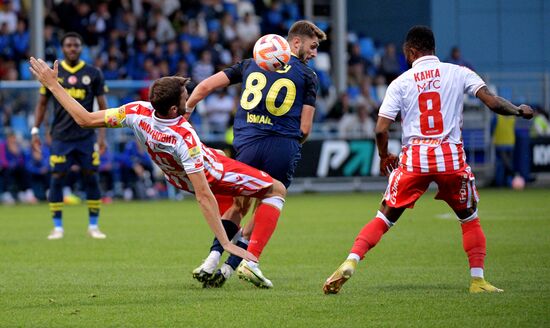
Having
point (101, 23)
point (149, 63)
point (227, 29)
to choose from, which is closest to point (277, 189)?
point (149, 63)

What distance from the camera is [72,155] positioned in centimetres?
1458

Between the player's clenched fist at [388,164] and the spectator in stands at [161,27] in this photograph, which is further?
the spectator in stands at [161,27]

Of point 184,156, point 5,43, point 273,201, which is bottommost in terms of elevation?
point 273,201

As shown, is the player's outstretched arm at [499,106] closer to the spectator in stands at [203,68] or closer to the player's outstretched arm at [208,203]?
the player's outstretched arm at [208,203]

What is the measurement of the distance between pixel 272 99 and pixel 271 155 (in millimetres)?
492

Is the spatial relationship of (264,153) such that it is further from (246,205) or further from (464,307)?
(464,307)

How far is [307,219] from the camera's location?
18016 mm

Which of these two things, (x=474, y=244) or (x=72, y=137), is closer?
(x=474, y=244)

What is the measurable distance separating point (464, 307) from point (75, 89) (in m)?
8.13

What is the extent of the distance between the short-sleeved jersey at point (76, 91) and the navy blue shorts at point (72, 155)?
81 millimetres

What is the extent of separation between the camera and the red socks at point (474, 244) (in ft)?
28.7

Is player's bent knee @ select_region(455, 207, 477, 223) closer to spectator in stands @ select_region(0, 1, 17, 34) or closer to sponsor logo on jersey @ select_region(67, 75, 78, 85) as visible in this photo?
sponsor logo on jersey @ select_region(67, 75, 78, 85)

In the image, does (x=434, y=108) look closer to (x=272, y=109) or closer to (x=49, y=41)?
(x=272, y=109)

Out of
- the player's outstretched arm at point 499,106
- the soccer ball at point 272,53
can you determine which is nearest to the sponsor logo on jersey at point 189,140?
the soccer ball at point 272,53
